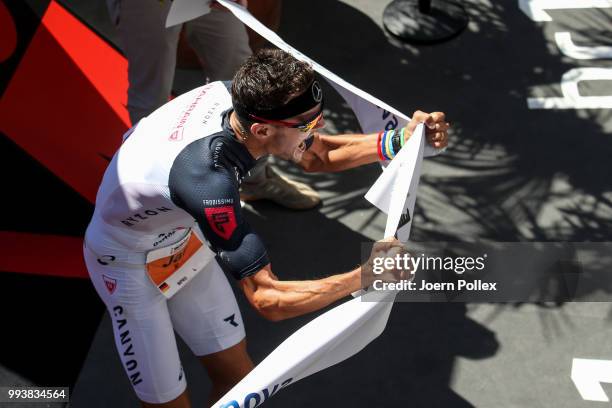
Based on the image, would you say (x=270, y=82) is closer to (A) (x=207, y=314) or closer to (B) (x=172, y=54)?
(A) (x=207, y=314)

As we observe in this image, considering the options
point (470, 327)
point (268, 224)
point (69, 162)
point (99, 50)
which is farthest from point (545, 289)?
point (99, 50)

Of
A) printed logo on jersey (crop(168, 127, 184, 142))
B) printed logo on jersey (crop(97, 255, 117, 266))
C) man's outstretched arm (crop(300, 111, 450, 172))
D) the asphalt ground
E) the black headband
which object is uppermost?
the black headband

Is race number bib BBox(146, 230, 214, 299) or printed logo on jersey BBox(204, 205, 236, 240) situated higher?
printed logo on jersey BBox(204, 205, 236, 240)

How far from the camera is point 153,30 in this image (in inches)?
210

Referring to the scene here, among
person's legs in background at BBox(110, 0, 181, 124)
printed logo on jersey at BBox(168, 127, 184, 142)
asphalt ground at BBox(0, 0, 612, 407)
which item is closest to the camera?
printed logo on jersey at BBox(168, 127, 184, 142)

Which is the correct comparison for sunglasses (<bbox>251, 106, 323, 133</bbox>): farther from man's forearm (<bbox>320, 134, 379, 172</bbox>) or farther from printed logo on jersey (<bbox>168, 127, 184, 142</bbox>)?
man's forearm (<bbox>320, 134, 379, 172</bbox>)

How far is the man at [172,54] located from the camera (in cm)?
531

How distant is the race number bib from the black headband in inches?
32.7

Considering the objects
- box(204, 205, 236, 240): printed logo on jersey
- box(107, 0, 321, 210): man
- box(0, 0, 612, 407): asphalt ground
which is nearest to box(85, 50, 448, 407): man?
box(204, 205, 236, 240): printed logo on jersey

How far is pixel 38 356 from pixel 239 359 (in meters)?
1.49

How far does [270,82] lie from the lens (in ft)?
10.9

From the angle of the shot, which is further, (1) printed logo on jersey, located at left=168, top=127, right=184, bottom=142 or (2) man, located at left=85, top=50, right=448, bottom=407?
(1) printed logo on jersey, located at left=168, top=127, right=184, bottom=142

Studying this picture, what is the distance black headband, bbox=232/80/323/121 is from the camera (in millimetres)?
3350

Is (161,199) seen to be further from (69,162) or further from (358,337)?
(69,162)
